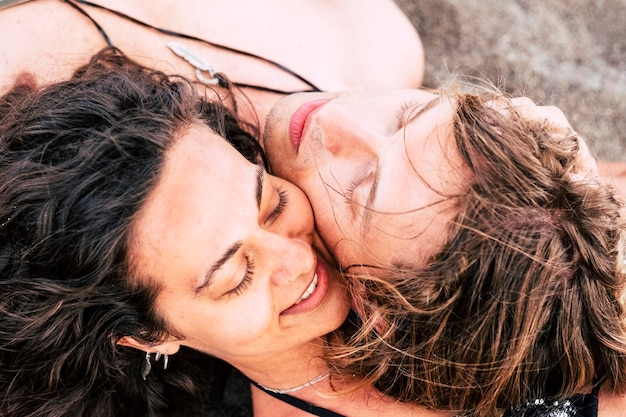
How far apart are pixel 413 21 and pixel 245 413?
207 cm

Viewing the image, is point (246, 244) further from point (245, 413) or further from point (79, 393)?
point (245, 413)

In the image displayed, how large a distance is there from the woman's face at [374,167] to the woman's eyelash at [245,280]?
256 mm

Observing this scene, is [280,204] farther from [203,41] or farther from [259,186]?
[203,41]

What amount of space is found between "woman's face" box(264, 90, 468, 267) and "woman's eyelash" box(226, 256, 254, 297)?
26cm

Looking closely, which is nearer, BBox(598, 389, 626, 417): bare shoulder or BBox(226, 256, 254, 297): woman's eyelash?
BBox(226, 256, 254, 297): woman's eyelash

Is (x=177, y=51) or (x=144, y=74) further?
(x=177, y=51)

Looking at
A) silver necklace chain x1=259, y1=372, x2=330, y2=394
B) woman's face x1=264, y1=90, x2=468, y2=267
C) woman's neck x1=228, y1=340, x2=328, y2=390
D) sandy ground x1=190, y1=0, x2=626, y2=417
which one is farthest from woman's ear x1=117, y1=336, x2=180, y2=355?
sandy ground x1=190, y1=0, x2=626, y2=417

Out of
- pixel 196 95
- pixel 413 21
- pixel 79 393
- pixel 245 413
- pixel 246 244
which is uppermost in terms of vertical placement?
pixel 413 21

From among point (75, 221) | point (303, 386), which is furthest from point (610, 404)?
point (75, 221)

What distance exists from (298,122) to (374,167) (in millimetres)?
330

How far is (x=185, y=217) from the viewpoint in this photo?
60.4 inches

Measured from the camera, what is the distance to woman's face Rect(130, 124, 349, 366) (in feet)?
5.08

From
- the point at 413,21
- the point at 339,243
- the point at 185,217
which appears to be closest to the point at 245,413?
the point at 339,243

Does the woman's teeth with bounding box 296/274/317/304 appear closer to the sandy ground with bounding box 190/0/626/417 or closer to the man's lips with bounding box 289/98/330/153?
the man's lips with bounding box 289/98/330/153
